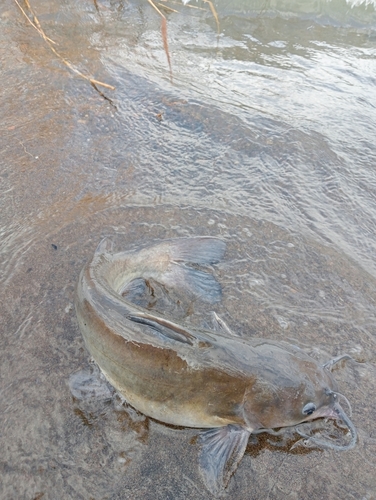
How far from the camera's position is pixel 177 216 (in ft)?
11.0

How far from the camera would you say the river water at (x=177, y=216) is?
201cm

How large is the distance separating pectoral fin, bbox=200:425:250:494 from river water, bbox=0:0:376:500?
0.21ft

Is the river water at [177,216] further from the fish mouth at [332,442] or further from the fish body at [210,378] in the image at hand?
the fish body at [210,378]

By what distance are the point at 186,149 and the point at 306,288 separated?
2007 millimetres

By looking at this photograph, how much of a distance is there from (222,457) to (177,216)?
191cm

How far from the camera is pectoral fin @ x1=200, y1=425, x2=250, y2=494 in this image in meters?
1.91

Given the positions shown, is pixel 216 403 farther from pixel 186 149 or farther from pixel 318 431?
pixel 186 149

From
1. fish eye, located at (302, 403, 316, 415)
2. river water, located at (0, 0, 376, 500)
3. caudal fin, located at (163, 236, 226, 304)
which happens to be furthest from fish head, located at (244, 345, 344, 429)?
caudal fin, located at (163, 236, 226, 304)

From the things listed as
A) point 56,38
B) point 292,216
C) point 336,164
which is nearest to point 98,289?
point 292,216

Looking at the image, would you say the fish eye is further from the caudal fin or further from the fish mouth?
the caudal fin

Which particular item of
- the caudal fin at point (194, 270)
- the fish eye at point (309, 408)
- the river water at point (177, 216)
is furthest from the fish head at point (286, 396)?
the caudal fin at point (194, 270)

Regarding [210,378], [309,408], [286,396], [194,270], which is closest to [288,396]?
[286,396]

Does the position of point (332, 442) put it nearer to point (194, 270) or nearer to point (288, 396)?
point (288, 396)

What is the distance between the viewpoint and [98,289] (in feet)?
7.55
